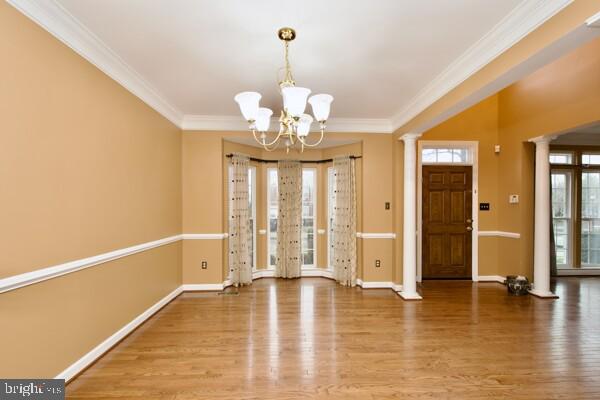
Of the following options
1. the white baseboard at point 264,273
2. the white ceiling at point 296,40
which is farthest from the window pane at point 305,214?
the white ceiling at point 296,40

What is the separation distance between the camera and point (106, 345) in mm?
2572

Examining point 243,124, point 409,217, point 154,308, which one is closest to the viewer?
point 154,308

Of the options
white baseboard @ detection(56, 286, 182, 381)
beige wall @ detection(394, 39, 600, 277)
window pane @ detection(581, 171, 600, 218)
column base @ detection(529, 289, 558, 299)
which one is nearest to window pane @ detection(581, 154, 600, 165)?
window pane @ detection(581, 171, 600, 218)

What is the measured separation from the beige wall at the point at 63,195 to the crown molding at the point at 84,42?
0.06 meters

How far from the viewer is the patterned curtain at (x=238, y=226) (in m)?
4.65

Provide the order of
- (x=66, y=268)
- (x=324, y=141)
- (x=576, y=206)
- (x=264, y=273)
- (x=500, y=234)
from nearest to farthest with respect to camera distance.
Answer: (x=66, y=268), (x=324, y=141), (x=500, y=234), (x=264, y=273), (x=576, y=206)

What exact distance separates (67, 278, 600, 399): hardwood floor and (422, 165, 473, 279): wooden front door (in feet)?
3.51

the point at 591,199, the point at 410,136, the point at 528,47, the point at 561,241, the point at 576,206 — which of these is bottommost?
the point at 561,241

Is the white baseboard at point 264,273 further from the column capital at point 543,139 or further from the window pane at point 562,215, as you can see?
the window pane at point 562,215

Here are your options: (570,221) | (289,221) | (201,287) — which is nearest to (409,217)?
(289,221)

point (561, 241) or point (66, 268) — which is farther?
point (561, 241)

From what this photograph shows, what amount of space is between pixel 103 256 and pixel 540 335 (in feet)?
14.2

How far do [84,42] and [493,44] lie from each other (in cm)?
Answer: 321

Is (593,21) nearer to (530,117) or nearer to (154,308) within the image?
(530,117)
